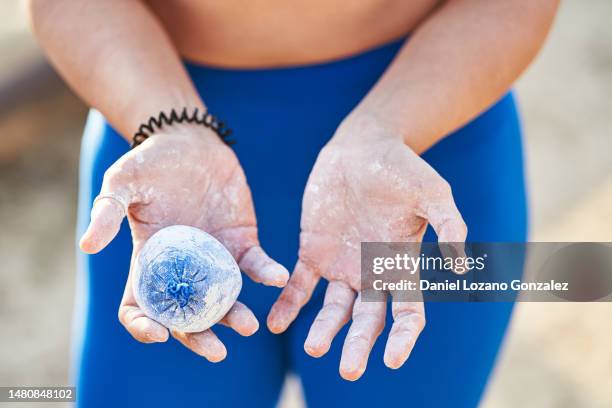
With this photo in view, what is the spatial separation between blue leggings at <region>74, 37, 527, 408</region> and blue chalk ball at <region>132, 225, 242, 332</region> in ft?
0.61

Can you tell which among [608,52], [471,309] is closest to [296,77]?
[471,309]

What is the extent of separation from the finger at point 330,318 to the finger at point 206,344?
11 cm

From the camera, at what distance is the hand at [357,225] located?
1.03m

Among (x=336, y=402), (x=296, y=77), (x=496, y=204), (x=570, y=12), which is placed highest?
(x=570, y=12)

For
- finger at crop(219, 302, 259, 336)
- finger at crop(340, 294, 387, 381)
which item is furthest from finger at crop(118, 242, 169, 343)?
finger at crop(340, 294, 387, 381)

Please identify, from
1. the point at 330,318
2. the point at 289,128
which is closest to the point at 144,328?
the point at 330,318

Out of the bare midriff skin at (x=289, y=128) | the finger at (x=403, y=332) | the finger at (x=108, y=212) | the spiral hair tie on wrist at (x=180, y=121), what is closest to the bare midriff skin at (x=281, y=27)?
the bare midriff skin at (x=289, y=128)

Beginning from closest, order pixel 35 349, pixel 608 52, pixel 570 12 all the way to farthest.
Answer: pixel 35 349
pixel 608 52
pixel 570 12

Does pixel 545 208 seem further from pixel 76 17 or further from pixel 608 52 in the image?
pixel 76 17

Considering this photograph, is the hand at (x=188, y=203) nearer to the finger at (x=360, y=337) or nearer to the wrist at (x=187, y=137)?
the wrist at (x=187, y=137)

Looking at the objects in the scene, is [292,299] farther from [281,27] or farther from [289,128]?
[281,27]

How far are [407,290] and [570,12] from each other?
3233mm

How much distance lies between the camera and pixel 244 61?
1.34 meters

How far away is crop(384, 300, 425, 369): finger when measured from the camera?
3.22 feet
